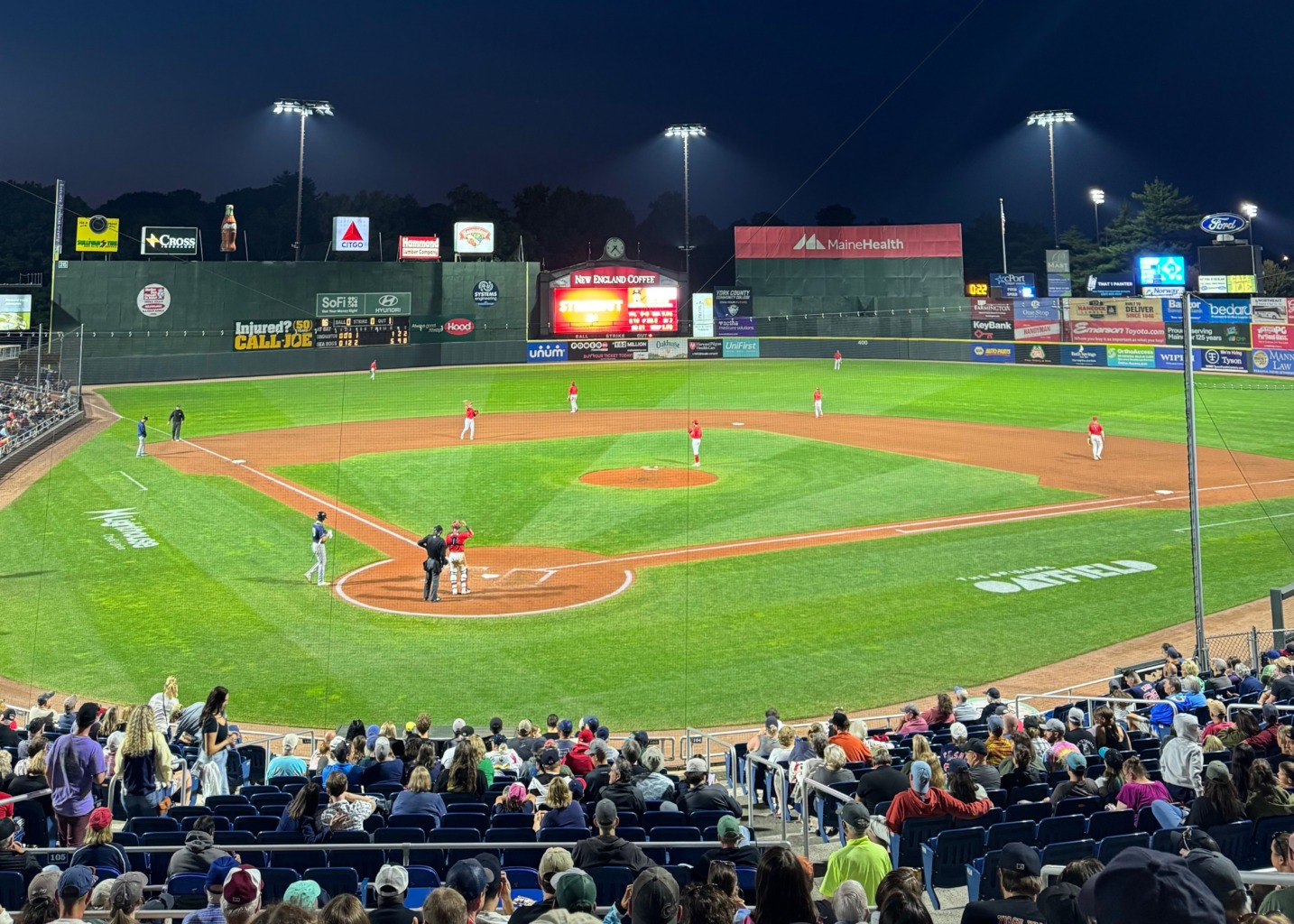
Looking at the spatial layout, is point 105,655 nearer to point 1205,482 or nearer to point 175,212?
point 1205,482

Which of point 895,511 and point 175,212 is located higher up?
point 175,212

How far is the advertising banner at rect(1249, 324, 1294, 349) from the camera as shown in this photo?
5350 cm

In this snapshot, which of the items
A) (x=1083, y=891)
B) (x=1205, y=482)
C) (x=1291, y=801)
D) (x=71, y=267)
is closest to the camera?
(x=1083, y=891)

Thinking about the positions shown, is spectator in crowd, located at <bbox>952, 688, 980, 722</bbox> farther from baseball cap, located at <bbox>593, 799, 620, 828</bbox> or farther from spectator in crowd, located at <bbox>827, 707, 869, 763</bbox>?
baseball cap, located at <bbox>593, 799, 620, 828</bbox>

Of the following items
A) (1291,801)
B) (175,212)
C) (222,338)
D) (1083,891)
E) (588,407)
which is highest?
(175,212)

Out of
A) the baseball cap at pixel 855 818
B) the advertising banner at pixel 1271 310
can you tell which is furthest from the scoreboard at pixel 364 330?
the baseball cap at pixel 855 818

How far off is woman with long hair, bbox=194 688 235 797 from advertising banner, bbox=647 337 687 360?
57175 millimetres

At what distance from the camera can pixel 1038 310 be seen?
68.9 meters

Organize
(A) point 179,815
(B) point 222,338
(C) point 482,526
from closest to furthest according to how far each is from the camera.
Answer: (A) point 179,815 → (C) point 482,526 → (B) point 222,338

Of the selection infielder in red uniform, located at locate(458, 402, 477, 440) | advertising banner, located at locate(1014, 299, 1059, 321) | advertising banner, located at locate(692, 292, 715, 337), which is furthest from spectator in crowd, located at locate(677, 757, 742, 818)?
advertising banner, located at locate(1014, 299, 1059, 321)

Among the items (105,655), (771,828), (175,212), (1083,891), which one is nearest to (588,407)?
(105,655)

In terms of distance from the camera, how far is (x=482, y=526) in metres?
29.9

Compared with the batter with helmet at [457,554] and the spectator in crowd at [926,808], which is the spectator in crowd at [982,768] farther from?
the batter with helmet at [457,554]

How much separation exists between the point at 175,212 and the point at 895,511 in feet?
272
